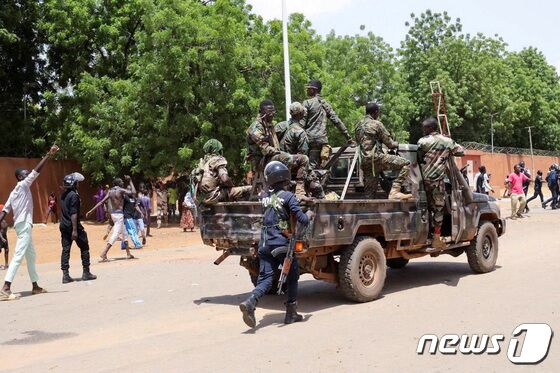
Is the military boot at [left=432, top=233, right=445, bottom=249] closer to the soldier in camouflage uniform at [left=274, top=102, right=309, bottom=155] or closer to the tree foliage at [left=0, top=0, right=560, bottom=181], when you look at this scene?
the soldier in camouflage uniform at [left=274, top=102, right=309, bottom=155]

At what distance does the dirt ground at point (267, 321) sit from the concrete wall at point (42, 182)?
14330 millimetres

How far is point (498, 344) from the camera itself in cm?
566

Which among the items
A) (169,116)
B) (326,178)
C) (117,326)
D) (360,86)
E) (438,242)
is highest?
(360,86)

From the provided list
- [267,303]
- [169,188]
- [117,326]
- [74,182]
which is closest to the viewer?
[117,326]

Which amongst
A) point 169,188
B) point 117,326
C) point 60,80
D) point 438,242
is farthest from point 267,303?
point 60,80

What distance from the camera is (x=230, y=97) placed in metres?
22.6

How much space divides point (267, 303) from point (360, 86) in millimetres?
23798

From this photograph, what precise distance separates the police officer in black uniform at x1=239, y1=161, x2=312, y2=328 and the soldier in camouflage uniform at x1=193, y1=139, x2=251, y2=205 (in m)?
1.27

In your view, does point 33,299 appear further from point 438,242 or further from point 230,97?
point 230,97

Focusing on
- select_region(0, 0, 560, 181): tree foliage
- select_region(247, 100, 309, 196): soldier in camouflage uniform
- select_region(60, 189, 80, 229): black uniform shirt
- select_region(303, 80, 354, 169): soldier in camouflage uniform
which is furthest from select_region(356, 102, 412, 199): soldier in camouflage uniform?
select_region(0, 0, 560, 181): tree foliage

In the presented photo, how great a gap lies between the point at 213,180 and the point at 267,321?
1.99m

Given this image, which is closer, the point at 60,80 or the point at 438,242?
the point at 438,242

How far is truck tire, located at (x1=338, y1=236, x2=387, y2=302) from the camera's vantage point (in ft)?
24.9

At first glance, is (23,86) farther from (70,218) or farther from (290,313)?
(290,313)
